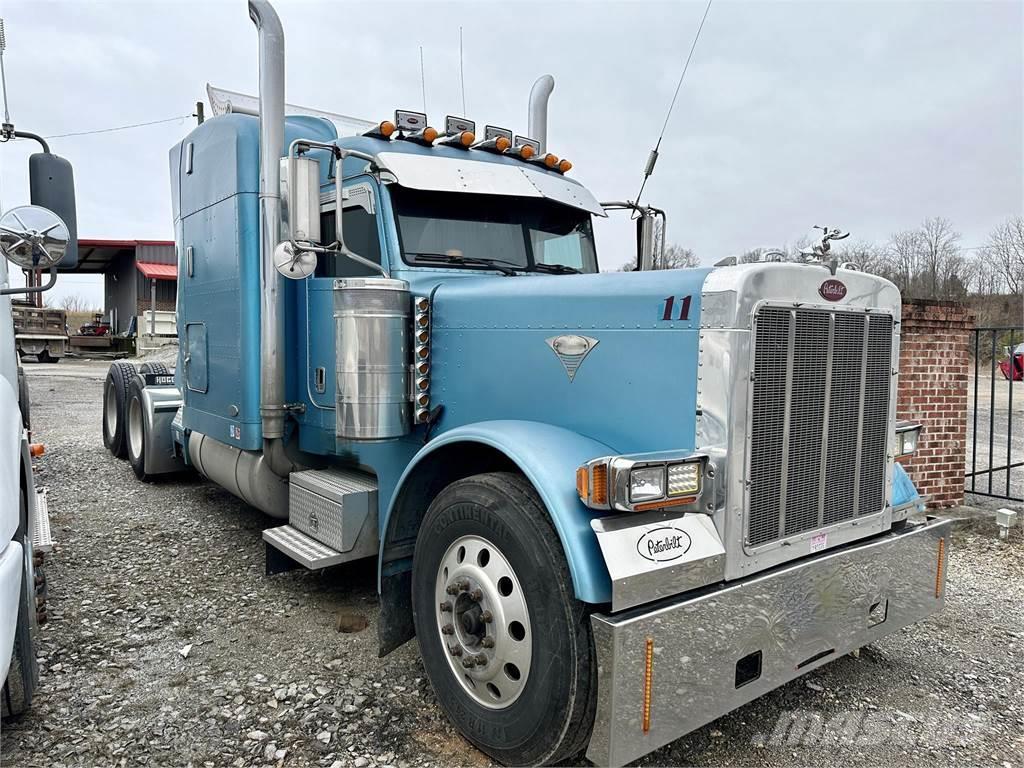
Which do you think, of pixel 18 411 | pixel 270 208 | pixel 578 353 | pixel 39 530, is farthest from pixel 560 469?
pixel 39 530

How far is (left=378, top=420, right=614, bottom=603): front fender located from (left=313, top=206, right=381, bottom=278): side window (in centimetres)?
138

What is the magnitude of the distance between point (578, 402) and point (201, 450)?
12.7ft

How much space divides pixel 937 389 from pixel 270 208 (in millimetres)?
5500

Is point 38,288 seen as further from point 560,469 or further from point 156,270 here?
point 156,270

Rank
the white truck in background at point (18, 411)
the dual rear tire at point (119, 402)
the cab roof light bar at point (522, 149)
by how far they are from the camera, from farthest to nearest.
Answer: the dual rear tire at point (119, 402), the cab roof light bar at point (522, 149), the white truck in background at point (18, 411)

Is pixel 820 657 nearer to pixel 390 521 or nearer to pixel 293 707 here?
pixel 390 521

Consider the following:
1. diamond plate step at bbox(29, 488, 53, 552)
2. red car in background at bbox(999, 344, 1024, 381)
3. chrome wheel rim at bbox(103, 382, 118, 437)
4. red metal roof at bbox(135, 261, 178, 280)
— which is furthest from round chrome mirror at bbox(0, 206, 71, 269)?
red metal roof at bbox(135, 261, 178, 280)

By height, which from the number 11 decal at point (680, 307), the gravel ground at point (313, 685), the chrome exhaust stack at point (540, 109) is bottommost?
the gravel ground at point (313, 685)

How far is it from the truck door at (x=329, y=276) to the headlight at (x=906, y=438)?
2717 millimetres

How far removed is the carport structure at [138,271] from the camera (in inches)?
1140

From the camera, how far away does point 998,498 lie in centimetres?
665

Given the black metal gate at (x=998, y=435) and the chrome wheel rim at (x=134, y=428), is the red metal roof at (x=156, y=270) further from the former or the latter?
the black metal gate at (x=998, y=435)

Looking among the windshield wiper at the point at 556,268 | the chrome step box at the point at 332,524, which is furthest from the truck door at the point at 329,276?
the windshield wiper at the point at 556,268

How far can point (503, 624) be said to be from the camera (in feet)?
8.56
